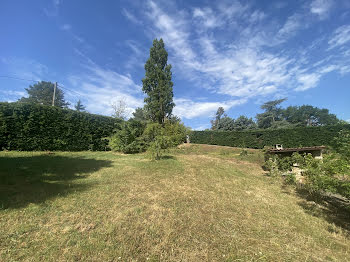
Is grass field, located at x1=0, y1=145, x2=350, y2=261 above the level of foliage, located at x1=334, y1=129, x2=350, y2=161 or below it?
below

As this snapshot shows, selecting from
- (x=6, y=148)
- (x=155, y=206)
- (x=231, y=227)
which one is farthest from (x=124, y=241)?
(x=6, y=148)

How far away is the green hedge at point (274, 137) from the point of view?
13344mm

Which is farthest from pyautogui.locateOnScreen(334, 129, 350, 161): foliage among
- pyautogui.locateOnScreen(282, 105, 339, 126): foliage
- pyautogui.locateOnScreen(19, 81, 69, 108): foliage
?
pyautogui.locateOnScreen(282, 105, 339, 126): foliage

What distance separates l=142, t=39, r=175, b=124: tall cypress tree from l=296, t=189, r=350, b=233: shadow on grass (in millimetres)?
18346

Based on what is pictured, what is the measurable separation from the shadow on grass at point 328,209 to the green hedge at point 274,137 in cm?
783

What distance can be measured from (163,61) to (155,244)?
23.0 metres

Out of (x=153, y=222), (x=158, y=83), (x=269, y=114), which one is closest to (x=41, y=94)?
(x=158, y=83)

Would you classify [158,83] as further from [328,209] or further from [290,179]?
[328,209]

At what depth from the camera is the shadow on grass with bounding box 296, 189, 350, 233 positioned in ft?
10.6

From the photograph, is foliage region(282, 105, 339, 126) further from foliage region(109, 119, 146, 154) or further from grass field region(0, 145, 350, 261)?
grass field region(0, 145, 350, 261)

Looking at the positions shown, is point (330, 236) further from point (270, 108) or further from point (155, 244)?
point (270, 108)

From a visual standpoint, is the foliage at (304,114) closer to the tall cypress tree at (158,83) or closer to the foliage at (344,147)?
the tall cypress tree at (158,83)

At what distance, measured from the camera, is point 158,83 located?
21.2 metres

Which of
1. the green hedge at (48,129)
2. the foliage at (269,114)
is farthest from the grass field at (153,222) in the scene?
Answer: the foliage at (269,114)
